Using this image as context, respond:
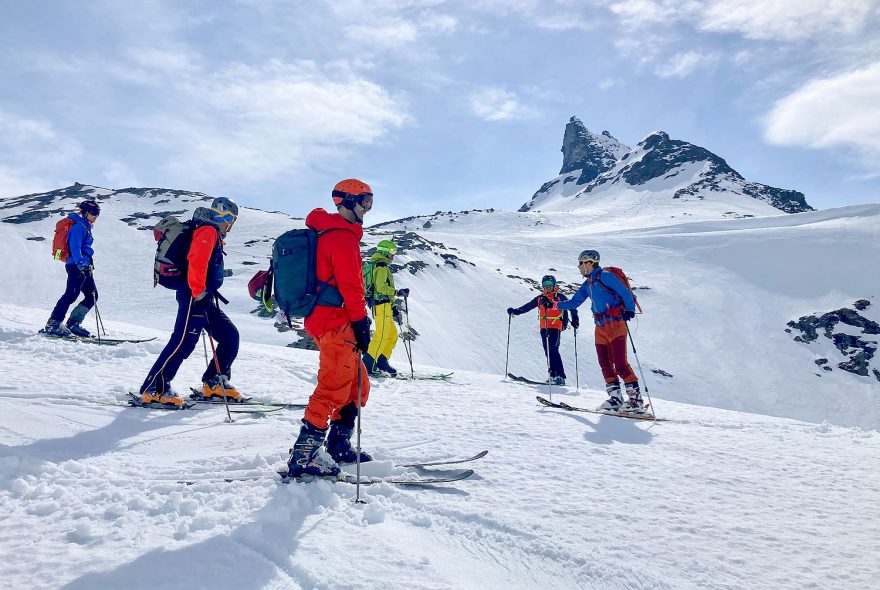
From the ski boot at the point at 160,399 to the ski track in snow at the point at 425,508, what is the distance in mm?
146

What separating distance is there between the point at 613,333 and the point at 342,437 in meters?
5.17

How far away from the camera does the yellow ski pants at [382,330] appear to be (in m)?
9.57

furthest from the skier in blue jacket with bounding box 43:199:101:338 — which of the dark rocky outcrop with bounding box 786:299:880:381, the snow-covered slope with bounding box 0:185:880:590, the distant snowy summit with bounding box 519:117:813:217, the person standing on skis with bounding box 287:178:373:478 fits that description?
the distant snowy summit with bounding box 519:117:813:217

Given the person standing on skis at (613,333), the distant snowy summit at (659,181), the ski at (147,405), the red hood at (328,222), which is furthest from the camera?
the distant snowy summit at (659,181)

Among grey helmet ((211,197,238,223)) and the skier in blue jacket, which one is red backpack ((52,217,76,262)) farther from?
grey helmet ((211,197,238,223))

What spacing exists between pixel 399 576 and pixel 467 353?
18.3 m

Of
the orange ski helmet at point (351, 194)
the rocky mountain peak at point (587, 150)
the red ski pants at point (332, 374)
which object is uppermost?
the rocky mountain peak at point (587, 150)

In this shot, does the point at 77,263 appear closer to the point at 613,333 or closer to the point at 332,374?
the point at 332,374

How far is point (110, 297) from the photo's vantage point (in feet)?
68.6

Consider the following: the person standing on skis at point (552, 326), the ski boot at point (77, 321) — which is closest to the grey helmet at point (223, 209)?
the ski boot at point (77, 321)

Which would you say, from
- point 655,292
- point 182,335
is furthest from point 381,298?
point 655,292

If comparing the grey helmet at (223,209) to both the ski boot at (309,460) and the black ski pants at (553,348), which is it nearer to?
the ski boot at (309,460)

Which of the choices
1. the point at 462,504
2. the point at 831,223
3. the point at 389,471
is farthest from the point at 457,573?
the point at 831,223

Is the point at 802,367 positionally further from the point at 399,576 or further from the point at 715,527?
the point at 399,576
